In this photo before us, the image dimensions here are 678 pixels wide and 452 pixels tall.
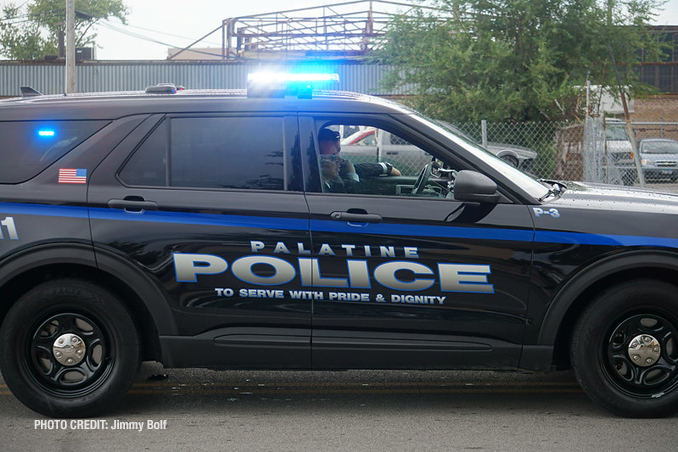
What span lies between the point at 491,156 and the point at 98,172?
2.30m

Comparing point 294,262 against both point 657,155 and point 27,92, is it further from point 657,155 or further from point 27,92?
point 657,155

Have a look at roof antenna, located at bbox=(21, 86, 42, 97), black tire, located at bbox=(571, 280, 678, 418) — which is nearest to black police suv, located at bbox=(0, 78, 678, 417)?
black tire, located at bbox=(571, 280, 678, 418)

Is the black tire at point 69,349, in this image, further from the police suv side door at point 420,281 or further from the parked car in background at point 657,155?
the parked car in background at point 657,155

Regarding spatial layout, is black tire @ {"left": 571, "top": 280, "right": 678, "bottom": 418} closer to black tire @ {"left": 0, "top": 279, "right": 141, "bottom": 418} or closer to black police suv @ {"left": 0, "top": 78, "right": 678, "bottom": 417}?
black police suv @ {"left": 0, "top": 78, "right": 678, "bottom": 417}

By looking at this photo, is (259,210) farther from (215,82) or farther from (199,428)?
(215,82)

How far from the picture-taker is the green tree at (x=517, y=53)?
18.3 m

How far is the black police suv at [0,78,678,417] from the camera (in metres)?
4.56

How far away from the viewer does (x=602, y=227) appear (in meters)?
4.57

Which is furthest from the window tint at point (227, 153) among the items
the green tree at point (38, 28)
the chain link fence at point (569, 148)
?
the green tree at point (38, 28)

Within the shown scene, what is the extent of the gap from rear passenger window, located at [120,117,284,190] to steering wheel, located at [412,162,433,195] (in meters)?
0.79

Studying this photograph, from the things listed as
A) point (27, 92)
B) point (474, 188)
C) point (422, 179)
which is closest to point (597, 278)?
point (474, 188)

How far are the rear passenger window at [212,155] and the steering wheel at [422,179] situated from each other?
2.59 ft

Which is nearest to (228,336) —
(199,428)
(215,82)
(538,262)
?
(199,428)

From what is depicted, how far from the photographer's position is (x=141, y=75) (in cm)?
3603
